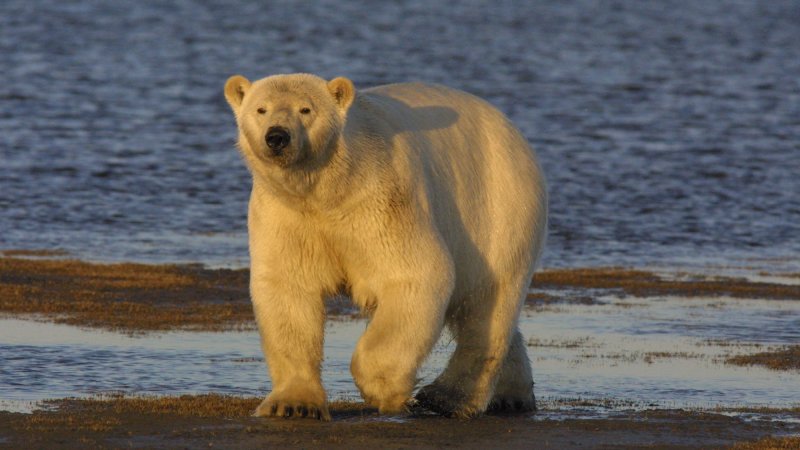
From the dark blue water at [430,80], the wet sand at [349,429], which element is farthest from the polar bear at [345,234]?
the dark blue water at [430,80]

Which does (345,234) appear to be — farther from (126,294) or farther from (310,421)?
(126,294)

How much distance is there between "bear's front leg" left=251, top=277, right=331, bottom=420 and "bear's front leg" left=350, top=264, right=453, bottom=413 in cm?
28

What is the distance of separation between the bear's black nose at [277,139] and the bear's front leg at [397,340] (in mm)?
955

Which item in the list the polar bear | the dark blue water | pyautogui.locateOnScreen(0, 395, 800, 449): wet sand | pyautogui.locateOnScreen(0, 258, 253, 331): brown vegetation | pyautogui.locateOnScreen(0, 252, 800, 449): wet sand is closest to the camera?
pyautogui.locateOnScreen(0, 395, 800, 449): wet sand

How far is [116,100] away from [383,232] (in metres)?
24.8

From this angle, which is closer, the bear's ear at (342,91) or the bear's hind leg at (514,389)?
the bear's ear at (342,91)

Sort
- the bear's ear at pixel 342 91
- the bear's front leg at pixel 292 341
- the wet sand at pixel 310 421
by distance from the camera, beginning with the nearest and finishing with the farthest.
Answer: the wet sand at pixel 310 421 → the bear's ear at pixel 342 91 → the bear's front leg at pixel 292 341

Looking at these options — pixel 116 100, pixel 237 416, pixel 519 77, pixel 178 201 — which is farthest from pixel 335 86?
pixel 519 77

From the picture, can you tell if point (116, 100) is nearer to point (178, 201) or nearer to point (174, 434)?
point (178, 201)

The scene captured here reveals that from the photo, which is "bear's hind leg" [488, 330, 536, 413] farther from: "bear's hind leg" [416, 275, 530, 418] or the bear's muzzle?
the bear's muzzle

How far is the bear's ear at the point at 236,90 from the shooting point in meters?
8.98

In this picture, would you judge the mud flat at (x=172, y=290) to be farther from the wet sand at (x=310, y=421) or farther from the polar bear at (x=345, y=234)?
the polar bear at (x=345, y=234)

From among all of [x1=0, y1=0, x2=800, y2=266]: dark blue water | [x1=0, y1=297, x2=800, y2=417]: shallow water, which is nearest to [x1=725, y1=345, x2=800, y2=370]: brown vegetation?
[x1=0, y1=297, x2=800, y2=417]: shallow water

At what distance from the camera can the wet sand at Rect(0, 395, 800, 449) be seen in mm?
8445
